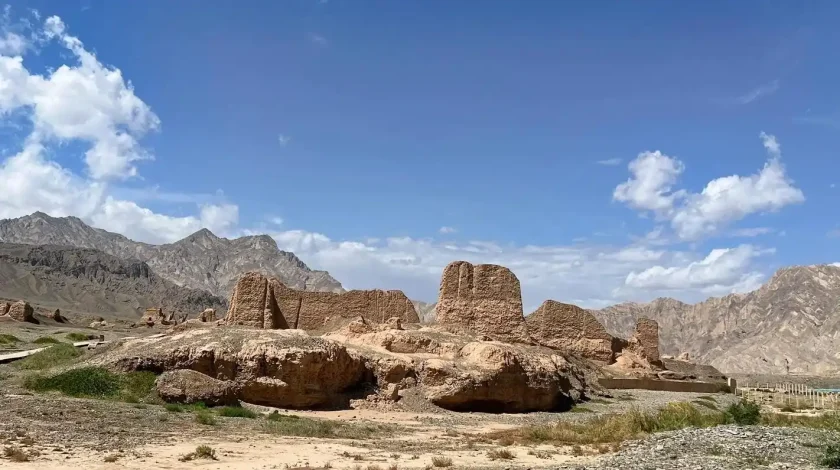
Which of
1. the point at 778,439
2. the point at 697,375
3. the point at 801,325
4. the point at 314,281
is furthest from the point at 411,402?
the point at 314,281

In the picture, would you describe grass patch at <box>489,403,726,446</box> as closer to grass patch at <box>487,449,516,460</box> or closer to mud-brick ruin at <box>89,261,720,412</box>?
grass patch at <box>487,449,516,460</box>

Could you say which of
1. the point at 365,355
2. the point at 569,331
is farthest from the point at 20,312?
the point at 365,355

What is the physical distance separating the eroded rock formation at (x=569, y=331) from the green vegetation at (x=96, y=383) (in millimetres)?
21615

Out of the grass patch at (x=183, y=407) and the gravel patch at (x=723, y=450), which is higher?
the gravel patch at (x=723, y=450)

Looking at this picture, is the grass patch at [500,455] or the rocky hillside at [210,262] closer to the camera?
the grass patch at [500,455]

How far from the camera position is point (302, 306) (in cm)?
Result: 3278

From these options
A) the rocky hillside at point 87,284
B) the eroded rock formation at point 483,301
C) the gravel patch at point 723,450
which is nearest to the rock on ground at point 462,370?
the eroded rock formation at point 483,301

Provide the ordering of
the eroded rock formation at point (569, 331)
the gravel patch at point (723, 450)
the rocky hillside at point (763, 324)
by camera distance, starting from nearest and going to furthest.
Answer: the gravel patch at point (723, 450), the eroded rock formation at point (569, 331), the rocky hillside at point (763, 324)

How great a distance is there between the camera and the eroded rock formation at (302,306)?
103 ft

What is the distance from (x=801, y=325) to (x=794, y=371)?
17332 millimetres

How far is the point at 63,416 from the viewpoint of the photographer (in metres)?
15.4

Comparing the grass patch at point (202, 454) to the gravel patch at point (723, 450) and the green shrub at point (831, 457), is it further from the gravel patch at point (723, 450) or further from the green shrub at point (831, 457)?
the green shrub at point (831, 457)

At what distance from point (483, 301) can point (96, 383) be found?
18041 millimetres

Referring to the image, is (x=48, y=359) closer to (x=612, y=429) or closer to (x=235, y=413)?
(x=235, y=413)
